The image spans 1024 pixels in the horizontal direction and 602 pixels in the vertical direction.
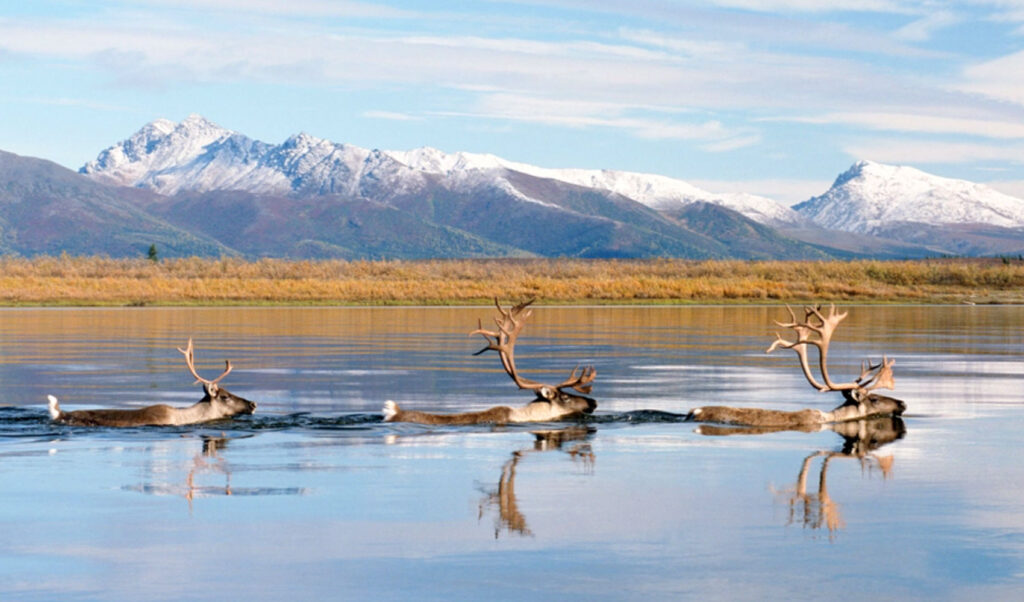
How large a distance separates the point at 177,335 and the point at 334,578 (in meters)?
38.4

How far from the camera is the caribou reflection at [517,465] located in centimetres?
1473

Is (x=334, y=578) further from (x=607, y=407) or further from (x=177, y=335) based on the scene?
(x=177, y=335)

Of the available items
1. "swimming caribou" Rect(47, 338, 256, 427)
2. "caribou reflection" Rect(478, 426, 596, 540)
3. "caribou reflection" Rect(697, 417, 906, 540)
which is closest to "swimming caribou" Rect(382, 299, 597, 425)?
"caribou reflection" Rect(478, 426, 596, 540)

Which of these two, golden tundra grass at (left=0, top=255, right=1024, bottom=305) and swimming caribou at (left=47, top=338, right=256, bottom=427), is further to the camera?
golden tundra grass at (left=0, top=255, right=1024, bottom=305)

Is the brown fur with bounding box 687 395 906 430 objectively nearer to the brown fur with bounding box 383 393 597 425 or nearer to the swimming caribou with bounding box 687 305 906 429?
the swimming caribou with bounding box 687 305 906 429

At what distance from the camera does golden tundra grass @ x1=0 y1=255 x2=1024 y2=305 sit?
85000mm

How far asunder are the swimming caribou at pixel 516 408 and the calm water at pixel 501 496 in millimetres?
345

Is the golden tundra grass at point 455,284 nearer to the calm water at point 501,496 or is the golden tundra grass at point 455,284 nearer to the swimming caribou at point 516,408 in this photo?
the calm water at point 501,496

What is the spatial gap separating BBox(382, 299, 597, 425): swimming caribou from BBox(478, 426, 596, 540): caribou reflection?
77 cm

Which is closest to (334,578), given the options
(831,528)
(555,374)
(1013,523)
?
(831,528)

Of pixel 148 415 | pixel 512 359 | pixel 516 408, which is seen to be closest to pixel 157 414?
pixel 148 415

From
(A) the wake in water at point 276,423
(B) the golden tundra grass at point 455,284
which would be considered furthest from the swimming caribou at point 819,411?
(B) the golden tundra grass at point 455,284

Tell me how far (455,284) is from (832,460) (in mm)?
77935

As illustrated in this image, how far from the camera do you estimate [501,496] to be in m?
16.2
